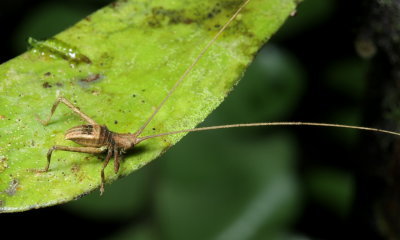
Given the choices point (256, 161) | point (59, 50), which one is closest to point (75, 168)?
point (59, 50)

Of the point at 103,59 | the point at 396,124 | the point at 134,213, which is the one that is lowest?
the point at 134,213

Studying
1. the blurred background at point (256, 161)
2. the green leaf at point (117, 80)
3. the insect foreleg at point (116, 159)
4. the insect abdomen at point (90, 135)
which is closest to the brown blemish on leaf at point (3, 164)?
the green leaf at point (117, 80)

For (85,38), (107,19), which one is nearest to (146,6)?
(107,19)

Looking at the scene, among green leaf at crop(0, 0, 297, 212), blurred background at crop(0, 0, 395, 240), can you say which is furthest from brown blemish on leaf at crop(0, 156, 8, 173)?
blurred background at crop(0, 0, 395, 240)

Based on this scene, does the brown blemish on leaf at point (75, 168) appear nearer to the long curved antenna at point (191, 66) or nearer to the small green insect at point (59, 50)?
the long curved antenna at point (191, 66)

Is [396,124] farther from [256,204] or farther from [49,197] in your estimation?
[49,197]

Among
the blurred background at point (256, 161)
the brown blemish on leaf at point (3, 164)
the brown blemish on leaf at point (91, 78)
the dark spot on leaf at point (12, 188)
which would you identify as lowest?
the blurred background at point (256, 161)
